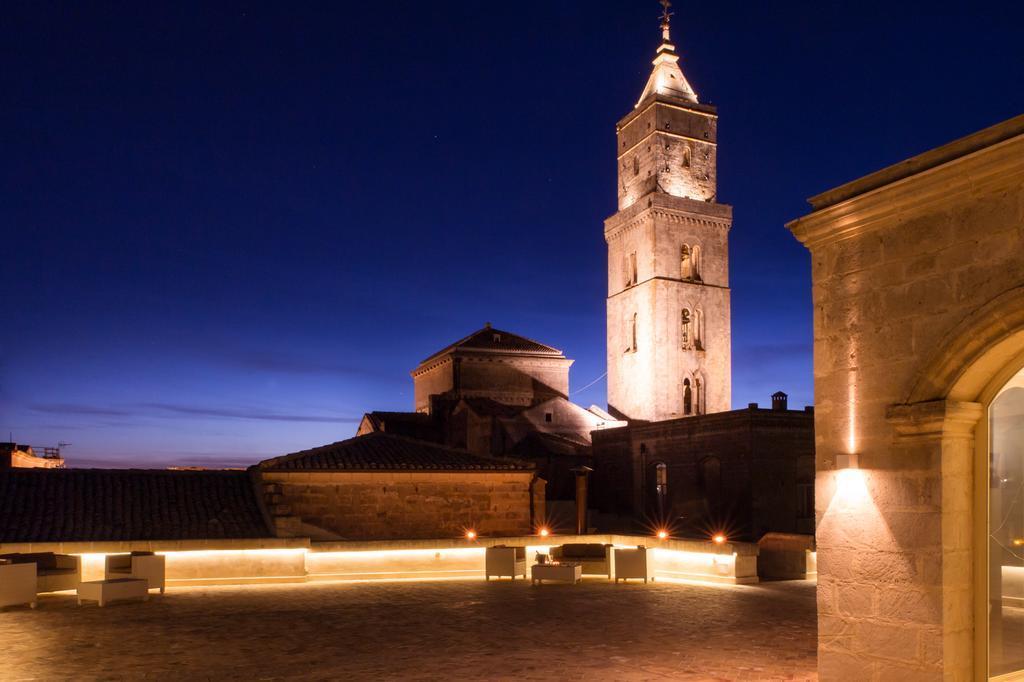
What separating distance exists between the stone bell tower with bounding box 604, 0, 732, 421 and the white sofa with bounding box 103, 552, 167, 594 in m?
33.7

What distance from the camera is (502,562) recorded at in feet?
52.2

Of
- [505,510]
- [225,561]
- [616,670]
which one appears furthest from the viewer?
[505,510]

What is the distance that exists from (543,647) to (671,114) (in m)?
42.6

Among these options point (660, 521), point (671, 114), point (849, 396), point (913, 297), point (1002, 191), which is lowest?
point (660, 521)

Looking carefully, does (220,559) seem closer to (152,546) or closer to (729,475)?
(152,546)

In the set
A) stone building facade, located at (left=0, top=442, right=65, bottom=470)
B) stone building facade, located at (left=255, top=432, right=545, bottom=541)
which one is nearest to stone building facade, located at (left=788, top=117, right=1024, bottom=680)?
stone building facade, located at (left=255, top=432, right=545, bottom=541)

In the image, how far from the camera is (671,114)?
48531 mm

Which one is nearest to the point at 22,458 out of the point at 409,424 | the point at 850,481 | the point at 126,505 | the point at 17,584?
the point at 409,424

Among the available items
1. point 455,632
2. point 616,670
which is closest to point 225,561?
point 455,632

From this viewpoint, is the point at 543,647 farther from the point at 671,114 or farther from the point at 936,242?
the point at 671,114

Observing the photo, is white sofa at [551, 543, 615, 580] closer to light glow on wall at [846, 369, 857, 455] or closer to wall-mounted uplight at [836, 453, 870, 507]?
wall-mounted uplight at [836, 453, 870, 507]

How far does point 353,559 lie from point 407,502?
180 inches

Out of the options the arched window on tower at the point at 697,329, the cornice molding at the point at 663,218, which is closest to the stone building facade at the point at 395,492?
the arched window on tower at the point at 697,329

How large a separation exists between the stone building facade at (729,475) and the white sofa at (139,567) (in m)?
22.5
